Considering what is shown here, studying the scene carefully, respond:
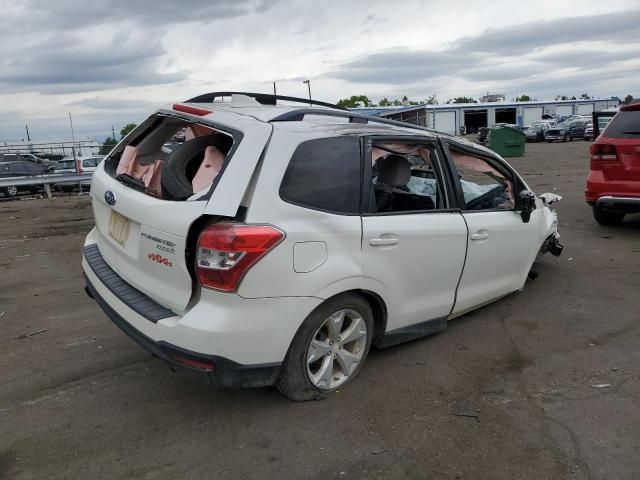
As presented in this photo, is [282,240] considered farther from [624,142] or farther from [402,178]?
[624,142]

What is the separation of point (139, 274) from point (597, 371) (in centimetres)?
305

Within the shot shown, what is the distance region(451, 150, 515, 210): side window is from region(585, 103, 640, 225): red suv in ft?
10.00

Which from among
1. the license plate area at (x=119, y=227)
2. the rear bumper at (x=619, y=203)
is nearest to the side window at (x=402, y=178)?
the license plate area at (x=119, y=227)

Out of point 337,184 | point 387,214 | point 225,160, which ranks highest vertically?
point 225,160

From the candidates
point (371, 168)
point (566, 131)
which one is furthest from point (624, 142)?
point (566, 131)

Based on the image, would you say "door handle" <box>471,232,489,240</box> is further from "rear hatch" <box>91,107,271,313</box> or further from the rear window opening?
the rear window opening

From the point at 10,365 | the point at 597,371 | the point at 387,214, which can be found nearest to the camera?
the point at 387,214

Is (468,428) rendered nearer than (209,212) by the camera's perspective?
No

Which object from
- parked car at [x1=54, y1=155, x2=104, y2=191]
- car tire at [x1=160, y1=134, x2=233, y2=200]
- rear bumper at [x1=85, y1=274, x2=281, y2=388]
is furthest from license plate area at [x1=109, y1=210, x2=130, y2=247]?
parked car at [x1=54, y1=155, x2=104, y2=191]

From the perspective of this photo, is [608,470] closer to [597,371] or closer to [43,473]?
[597,371]

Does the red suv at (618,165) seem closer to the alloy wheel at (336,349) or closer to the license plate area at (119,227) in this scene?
the alloy wheel at (336,349)

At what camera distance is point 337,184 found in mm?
3166

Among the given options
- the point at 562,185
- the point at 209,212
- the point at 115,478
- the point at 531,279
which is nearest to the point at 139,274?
the point at 209,212

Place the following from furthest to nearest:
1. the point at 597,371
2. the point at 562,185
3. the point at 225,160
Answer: the point at 562,185
the point at 597,371
the point at 225,160
